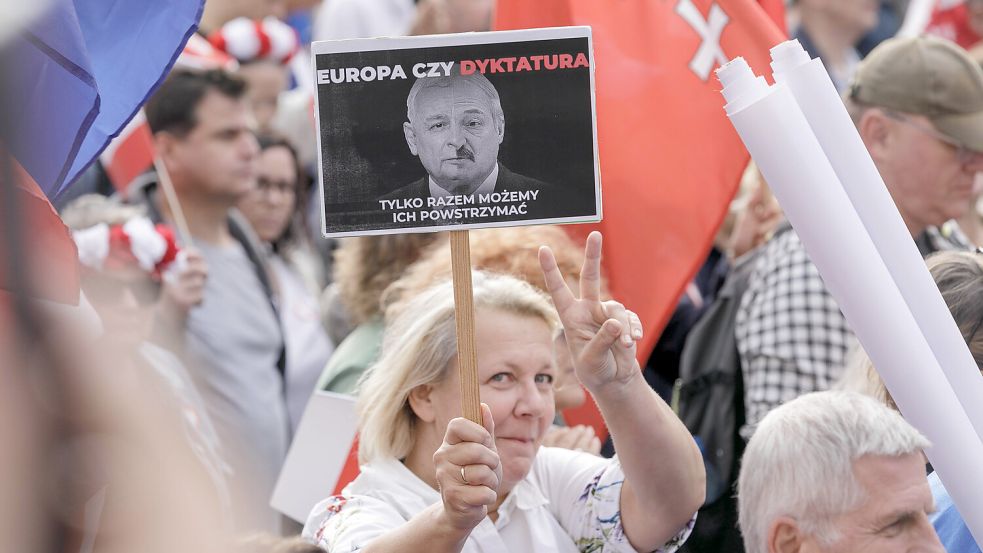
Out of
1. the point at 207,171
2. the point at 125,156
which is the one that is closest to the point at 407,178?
the point at 207,171

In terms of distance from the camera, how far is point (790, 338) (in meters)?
3.83

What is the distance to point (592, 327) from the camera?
239 centimetres

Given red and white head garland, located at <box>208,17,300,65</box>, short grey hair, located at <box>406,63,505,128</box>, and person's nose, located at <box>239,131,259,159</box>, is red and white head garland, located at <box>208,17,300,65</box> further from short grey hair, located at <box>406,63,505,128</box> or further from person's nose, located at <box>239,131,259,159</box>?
short grey hair, located at <box>406,63,505,128</box>

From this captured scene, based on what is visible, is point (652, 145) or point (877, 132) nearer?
point (652, 145)

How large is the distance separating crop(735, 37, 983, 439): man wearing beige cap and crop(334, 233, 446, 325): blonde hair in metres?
0.98

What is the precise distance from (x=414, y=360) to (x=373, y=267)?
48.7 inches

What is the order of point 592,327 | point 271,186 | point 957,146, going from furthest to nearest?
point 271,186 → point 957,146 → point 592,327

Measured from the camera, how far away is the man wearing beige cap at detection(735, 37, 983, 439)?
→ 3.84 m

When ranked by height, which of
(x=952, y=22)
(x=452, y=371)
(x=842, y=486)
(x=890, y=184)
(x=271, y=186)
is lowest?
(x=842, y=486)

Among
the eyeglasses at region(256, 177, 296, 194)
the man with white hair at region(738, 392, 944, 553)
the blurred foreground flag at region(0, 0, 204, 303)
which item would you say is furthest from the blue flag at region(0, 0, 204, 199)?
the eyeglasses at region(256, 177, 296, 194)

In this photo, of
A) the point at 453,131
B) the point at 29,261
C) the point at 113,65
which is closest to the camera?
the point at 29,261

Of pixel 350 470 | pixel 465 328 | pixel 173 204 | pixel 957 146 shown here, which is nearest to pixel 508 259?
pixel 350 470

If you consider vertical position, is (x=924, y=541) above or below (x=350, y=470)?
below

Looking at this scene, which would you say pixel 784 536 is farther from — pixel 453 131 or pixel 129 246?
pixel 129 246
